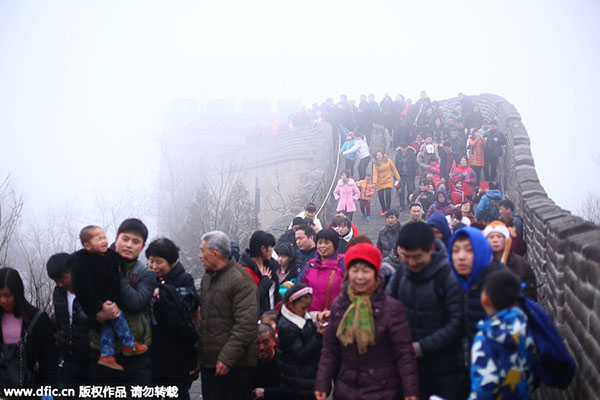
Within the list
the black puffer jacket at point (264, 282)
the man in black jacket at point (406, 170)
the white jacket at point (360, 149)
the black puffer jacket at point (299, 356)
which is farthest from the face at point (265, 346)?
the white jacket at point (360, 149)

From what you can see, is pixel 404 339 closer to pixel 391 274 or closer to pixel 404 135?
pixel 391 274

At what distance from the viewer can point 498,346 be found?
306cm

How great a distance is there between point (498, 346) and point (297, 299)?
74.2 inches

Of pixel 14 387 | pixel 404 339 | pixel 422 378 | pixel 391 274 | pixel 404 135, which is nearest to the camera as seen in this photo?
pixel 404 339

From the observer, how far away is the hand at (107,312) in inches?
161

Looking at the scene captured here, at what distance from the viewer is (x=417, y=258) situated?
3.74 metres

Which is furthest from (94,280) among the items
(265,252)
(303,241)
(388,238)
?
(388,238)

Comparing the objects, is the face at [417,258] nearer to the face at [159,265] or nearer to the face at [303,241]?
the face at [159,265]

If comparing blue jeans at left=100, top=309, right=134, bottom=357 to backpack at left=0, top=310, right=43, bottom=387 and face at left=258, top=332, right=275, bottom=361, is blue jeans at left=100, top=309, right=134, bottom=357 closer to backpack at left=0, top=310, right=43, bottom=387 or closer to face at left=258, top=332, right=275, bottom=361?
backpack at left=0, top=310, right=43, bottom=387

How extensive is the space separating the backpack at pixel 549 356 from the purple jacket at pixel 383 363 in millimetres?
717

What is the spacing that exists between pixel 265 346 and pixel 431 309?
167 centimetres

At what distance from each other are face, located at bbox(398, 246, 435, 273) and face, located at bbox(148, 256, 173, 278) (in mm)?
2060

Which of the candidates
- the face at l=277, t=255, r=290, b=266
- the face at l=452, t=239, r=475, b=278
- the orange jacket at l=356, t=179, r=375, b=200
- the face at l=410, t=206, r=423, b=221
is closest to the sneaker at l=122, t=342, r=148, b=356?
the face at l=277, t=255, r=290, b=266

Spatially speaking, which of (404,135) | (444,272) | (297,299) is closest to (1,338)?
(297,299)
